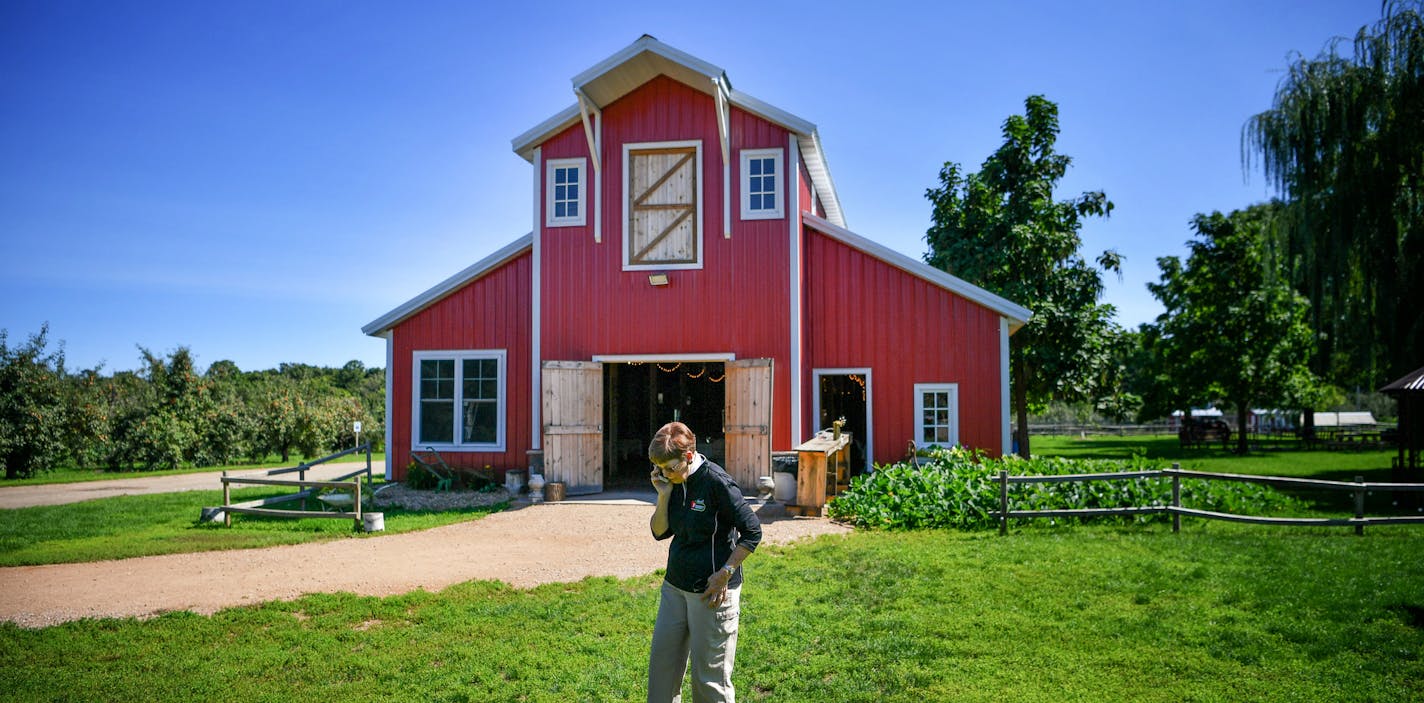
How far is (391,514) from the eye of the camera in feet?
42.9

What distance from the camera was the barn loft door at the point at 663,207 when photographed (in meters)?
14.7

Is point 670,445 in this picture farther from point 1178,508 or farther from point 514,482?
point 514,482

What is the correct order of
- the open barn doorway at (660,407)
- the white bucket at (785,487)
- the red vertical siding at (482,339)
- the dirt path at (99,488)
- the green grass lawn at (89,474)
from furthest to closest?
the green grass lawn at (89,474), the open barn doorway at (660,407), the dirt path at (99,488), the red vertical siding at (482,339), the white bucket at (785,487)

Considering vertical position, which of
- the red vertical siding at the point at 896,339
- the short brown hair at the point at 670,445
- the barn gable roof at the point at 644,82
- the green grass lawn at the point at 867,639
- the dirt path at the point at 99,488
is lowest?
the dirt path at the point at 99,488

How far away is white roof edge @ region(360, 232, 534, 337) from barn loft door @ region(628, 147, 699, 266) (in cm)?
233

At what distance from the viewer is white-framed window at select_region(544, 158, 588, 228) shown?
15016 mm

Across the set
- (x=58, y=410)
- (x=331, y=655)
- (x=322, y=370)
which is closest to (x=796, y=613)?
(x=331, y=655)

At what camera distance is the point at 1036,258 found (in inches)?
874

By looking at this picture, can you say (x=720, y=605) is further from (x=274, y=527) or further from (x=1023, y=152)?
(x=1023, y=152)

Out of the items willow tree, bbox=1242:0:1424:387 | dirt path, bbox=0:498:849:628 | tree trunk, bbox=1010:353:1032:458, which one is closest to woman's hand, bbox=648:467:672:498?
dirt path, bbox=0:498:849:628

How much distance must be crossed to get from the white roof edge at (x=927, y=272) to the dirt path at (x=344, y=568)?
5.42m

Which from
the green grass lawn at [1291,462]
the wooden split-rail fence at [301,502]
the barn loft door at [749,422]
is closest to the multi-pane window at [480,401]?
the wooden split-rail fence at [301,502]

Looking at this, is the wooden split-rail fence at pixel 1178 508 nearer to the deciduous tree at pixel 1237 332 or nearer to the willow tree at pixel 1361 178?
the willow tree at pixel 1361 178

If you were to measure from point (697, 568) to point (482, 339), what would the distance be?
41.7ft
